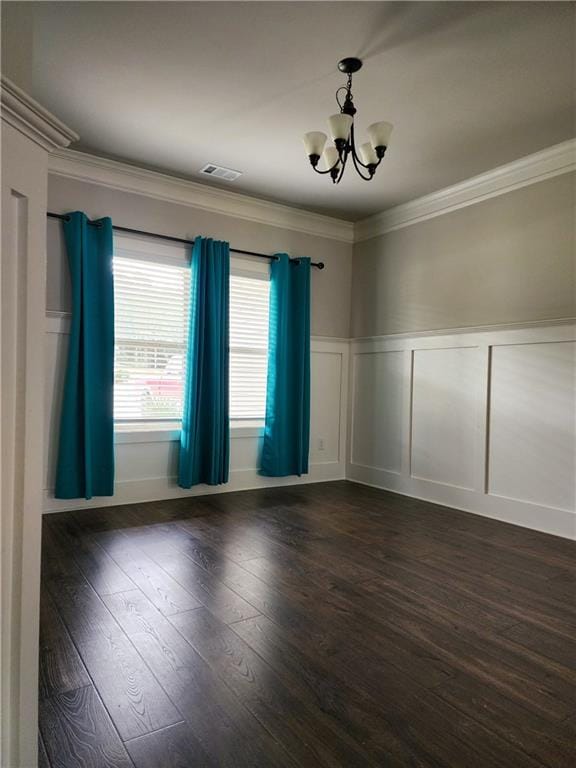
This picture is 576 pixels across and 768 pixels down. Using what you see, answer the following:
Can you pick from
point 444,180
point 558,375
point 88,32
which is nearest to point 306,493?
point 558,375

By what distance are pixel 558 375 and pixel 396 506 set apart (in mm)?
1601

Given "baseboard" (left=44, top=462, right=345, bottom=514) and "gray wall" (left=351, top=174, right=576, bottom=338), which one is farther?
"baseboard" (left=44, top=462, right=345, bottom=514)

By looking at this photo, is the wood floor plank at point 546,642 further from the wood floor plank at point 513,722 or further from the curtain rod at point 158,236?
the curtain rod at point 158,236

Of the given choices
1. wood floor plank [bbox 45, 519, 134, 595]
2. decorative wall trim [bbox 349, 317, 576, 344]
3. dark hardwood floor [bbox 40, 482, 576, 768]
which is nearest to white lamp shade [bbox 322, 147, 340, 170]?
decorative wall trim [bbox 349, 317, 576, 344]

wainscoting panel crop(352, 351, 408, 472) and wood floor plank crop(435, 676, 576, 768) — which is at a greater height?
wainscoting panel crop(352, 351, 408, 472)

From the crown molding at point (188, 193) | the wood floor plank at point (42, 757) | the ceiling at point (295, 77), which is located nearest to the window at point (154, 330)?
the crown molding at point (188, 193)

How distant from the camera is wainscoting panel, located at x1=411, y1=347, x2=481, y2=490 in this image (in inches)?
153

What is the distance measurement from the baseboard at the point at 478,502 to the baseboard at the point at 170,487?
419mm

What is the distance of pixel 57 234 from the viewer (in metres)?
3.60

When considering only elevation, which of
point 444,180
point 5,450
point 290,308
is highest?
point 444,180

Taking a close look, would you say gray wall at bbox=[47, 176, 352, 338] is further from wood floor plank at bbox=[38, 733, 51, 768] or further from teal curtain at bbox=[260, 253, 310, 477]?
wood floor plank at bbox=[38, 733, 51, 768]

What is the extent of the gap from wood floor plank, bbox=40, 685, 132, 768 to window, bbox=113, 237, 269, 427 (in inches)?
101

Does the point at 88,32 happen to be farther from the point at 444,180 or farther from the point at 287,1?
the point at 444,180

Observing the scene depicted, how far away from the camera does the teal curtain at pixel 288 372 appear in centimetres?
452
